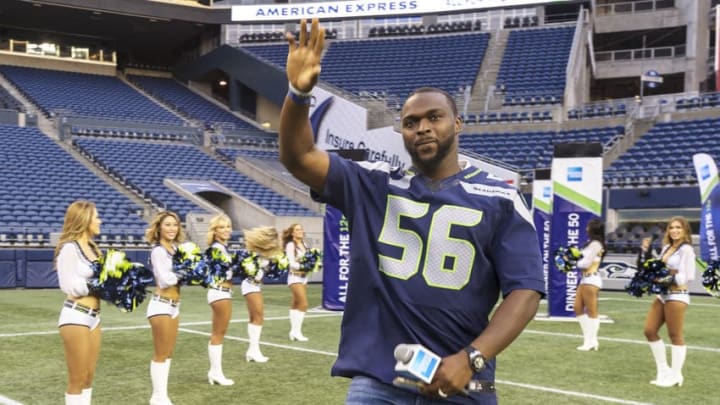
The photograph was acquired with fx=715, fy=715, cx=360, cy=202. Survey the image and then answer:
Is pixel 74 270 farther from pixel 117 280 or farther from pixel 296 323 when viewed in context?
pixel 296 323

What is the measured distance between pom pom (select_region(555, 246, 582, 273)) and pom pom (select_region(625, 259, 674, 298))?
9.87 feet

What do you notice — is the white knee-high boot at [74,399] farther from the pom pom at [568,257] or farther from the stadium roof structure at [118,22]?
the stadium roof structure at [118,22]

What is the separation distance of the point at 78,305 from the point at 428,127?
4196 millimetres

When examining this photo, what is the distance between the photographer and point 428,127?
250 centimetres

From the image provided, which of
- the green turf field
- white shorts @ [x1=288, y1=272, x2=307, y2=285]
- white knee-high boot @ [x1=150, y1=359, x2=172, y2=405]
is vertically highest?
white shorts @ [x1=288, y1=272, x2=307, y2=285]

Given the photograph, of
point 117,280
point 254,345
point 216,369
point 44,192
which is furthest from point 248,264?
point 44,192

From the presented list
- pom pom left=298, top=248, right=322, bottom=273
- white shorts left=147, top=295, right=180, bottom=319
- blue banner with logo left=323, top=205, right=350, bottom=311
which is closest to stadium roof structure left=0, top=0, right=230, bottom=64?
blue banner with logo left=323, top=205, right=350, bottom=311

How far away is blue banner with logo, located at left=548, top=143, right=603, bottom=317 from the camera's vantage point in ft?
48.5

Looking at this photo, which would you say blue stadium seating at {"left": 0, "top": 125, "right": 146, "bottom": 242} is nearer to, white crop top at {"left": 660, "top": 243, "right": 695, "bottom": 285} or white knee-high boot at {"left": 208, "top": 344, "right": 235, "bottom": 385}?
white knee-high boot at {"left": 208, "top": 344, "right": 235, "bottom": 385}

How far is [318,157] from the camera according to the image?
249 centimetres

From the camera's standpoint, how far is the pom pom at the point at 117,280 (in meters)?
5.73

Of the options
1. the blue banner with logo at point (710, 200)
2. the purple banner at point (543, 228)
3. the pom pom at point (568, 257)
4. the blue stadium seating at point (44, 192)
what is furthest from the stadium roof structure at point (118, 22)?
the pom pom at point (568, 257)

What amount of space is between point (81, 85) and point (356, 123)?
17.3m

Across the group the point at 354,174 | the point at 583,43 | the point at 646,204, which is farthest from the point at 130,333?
the point at 583,43
